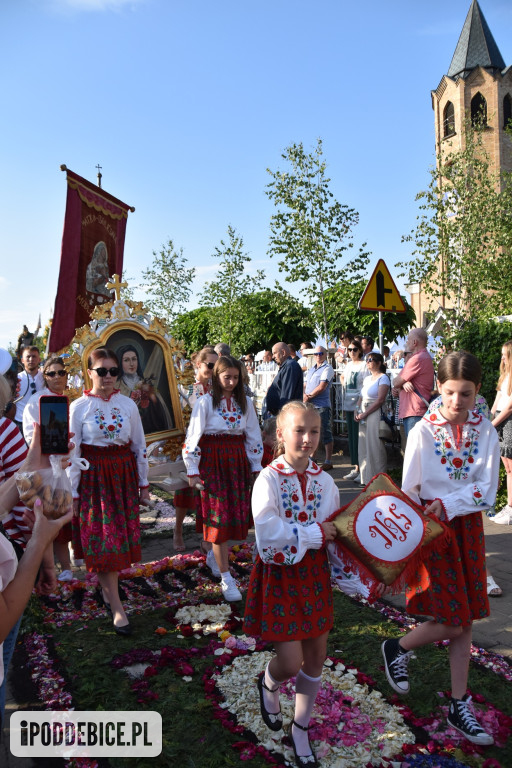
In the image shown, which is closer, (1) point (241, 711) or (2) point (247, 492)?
(1) point (241, 711)

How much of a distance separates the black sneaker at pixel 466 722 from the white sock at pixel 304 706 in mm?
727

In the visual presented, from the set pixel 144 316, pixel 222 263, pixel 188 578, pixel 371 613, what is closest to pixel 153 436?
pixel 144 316

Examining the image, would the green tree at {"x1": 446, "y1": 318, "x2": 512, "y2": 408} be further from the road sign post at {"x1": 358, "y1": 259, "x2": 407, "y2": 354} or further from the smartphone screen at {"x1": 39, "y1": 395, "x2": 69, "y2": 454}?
the smartphone screen at {"x1": 39, "y1": 395, "x2": 69, "y2": 454}

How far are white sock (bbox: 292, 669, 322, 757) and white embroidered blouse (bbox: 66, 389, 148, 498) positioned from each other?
85.0 inches

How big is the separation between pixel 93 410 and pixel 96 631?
5.17 feet

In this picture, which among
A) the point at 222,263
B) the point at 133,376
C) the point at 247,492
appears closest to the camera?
the point at 247,492

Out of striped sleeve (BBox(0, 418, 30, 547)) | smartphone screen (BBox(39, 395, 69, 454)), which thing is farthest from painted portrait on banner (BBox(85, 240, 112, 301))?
smartphone screen (BBox(39, 395, 69, 454))

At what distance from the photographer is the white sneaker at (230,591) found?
451 centimetres

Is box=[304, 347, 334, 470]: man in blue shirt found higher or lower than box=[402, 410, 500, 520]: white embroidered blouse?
higher

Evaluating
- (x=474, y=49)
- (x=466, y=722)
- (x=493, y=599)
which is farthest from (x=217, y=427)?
(x=474, y=49)

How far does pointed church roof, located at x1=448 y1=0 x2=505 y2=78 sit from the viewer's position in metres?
37.7

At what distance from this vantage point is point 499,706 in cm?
299

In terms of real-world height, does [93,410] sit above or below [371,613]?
above

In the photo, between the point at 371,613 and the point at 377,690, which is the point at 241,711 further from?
the point at 371,613
